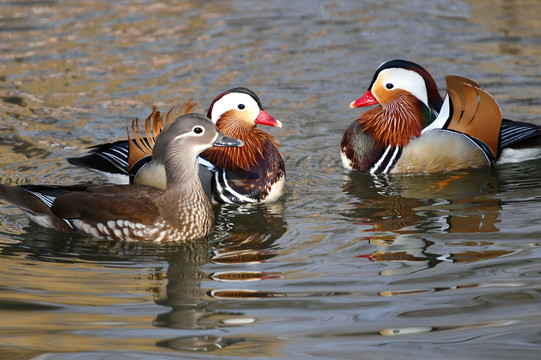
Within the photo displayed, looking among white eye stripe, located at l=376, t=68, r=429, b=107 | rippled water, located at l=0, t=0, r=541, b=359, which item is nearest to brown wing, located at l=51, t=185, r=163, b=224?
rippled water, located at l=0, t=0, r=541, b=359

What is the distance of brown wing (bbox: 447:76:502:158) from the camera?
7.60m

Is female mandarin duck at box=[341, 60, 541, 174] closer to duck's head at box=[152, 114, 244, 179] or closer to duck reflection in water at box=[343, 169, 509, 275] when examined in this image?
duck reflection in water at box=[343, 169, 509, 275]

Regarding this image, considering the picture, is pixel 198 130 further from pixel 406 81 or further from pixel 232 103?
pixel 406 81

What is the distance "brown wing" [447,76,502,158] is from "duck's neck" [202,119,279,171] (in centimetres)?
159

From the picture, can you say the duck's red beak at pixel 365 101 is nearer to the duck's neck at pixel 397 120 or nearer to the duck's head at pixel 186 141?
the duck's neck at pixel 397 120

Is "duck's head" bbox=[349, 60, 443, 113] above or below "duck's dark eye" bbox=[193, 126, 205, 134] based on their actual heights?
above

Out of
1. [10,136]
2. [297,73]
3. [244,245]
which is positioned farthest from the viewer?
[297,73]

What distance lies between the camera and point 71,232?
247 inches

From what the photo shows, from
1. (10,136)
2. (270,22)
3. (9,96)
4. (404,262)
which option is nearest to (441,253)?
(404,262)

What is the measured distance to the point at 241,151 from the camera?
23.5 feet

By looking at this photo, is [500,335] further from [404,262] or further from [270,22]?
[270,22]

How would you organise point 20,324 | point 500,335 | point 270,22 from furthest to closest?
point 270,22 → point 20,324 → point 500,335

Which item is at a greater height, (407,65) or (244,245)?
(407,65)

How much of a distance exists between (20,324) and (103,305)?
450mm
